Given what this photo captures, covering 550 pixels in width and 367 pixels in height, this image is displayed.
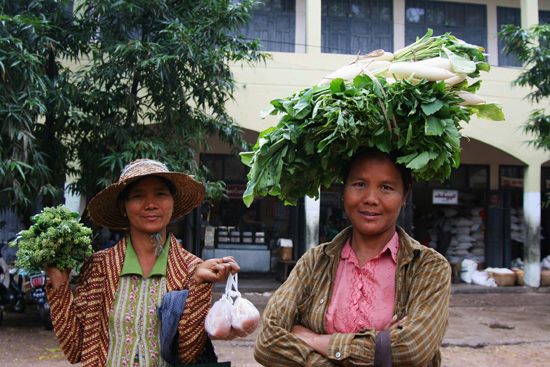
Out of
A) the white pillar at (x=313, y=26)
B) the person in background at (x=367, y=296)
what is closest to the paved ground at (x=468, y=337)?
the person in background at (x=367, y=296)

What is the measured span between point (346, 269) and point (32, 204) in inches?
223

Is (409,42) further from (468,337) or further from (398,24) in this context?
(468,337)

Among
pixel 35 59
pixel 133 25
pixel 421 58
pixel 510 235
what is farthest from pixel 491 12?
pixel 421 58

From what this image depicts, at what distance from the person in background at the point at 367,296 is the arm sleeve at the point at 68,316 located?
35.9 inches

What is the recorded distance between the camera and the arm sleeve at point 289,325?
6.15ft

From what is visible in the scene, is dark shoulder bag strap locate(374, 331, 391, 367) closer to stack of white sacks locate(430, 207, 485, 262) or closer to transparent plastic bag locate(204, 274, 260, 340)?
transparent plastic bag locate(204, 274, 260, 340)

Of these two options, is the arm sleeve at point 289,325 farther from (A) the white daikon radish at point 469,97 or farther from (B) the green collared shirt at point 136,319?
(A) the white daikon radish at point 469,97

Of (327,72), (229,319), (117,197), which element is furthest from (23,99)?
(327,72)

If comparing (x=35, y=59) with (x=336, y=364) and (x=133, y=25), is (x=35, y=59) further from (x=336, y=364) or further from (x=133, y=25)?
(x=336, y=364)

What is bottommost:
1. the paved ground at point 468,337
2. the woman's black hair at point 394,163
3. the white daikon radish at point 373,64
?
the paved ground at point 468,337

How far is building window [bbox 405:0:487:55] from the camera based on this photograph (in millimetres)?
11484

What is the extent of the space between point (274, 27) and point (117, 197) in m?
8.96

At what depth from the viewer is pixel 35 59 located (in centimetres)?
588

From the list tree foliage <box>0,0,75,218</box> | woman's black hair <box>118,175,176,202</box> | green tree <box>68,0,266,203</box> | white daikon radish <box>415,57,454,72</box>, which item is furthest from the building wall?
→ white daikon radish <box>415,57,454,72</box>
